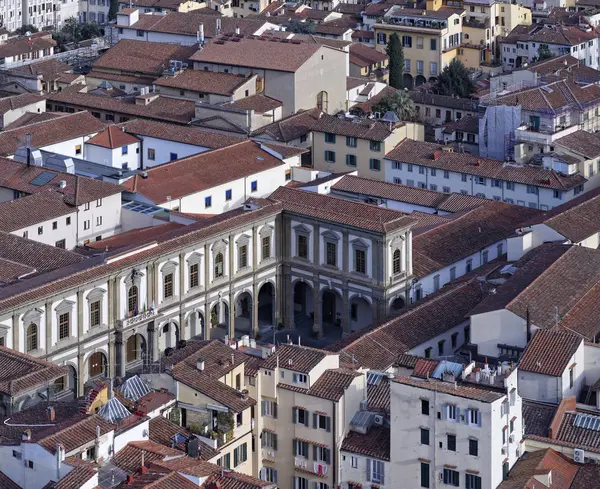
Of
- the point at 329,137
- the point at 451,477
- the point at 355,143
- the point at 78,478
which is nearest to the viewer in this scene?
the point at 78,478

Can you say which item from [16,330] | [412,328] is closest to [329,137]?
[412,328]

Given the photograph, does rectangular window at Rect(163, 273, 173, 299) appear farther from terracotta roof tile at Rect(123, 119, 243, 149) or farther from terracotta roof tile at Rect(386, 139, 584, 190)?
terracotta roof tile at Rect(386, 139, 584, 190)

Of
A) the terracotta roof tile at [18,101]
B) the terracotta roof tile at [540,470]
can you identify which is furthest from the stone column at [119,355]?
the terracotta roof tile at [18,101]

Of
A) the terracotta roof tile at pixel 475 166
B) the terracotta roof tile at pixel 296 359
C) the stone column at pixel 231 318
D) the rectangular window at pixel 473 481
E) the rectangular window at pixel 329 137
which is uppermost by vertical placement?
the terracotta roof tile at pixel 296 359

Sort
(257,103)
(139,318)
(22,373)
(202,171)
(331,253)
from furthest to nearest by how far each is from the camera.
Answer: (257,103) → (202,171) → (331,253) → (139,318) → (22,373)

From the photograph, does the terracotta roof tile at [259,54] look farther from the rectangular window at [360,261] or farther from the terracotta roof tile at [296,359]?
the terracotta roof tile at [296,359]

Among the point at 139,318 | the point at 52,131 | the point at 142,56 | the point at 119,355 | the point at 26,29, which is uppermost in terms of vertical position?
the point at 142,56

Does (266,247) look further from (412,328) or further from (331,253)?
(412,328)

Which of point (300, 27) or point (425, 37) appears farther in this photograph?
point (300, 27)
